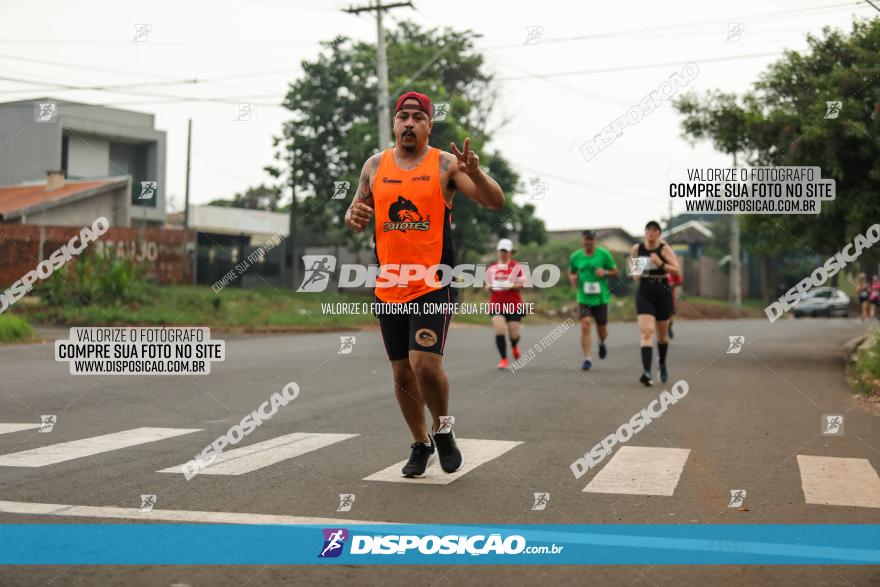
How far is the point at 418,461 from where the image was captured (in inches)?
242

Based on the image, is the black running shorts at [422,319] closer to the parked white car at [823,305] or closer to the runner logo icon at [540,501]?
the runner logo icon at [540,501]

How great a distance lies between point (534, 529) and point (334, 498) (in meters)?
1.18

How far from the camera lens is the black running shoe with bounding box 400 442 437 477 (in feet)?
20.0

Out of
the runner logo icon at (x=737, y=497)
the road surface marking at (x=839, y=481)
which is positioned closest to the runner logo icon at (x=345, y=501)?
the runner logo icon at (x=737, y=497)

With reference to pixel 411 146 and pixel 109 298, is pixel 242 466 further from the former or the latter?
pixel 109 298

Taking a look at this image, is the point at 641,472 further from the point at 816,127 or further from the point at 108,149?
the point at 108,149

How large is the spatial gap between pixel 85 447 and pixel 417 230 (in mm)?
3021

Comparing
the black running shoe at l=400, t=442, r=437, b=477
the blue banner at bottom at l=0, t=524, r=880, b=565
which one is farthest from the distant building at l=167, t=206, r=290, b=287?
the blue banner at bottom at l=0, t=524, r=880, b=565

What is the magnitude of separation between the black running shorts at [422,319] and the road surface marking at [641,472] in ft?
4.07

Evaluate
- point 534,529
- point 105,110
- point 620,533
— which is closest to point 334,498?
point 534,529

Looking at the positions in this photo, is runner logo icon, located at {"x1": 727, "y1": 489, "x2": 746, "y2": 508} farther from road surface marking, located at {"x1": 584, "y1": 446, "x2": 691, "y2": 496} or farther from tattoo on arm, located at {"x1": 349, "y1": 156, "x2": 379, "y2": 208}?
tattoo on arm, located at {"x1": 349, "y1": 156, "x2": 379, "y2": 208}

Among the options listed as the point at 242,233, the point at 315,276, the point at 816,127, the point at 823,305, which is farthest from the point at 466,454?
the point at 823,305

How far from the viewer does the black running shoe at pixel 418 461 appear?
6.11 m

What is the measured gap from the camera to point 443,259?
592 centimetres
